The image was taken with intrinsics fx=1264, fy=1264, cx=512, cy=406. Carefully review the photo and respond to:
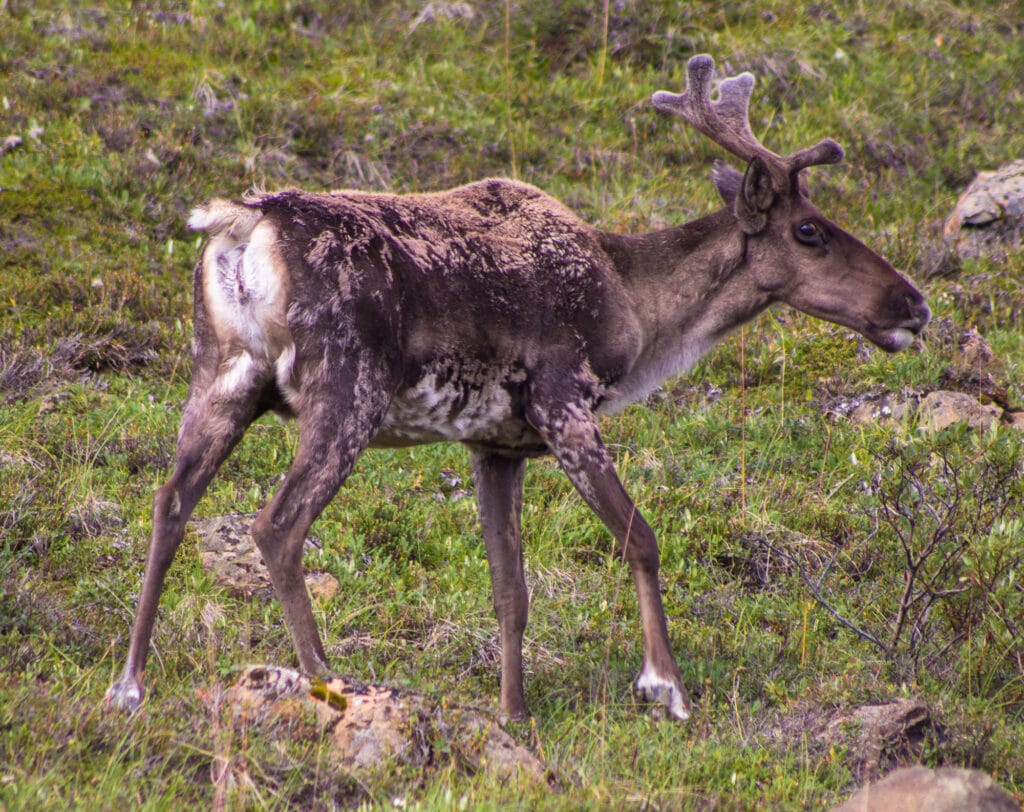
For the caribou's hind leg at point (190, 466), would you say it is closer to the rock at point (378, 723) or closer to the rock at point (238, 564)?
the rock at point (378, 723)

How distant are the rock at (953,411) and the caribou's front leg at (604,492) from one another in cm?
282

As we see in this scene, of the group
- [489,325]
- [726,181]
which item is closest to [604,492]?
[489,325]

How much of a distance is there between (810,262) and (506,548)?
7.08 ft

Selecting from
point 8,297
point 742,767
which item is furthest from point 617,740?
point 8,297

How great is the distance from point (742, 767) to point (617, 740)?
502mm

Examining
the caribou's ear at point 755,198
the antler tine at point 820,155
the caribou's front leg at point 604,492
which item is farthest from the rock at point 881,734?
the antler tine at point 820,155

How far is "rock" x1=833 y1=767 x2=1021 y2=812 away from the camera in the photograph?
11.6 ft

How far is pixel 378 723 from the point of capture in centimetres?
446

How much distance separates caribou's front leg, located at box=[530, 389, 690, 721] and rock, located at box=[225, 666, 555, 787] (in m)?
1.34

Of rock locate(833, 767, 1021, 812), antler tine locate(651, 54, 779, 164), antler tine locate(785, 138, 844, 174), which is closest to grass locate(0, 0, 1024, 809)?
rock locate(833, 767, 1021, 812)

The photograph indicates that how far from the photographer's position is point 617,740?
16.5ft

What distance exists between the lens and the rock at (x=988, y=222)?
34.1 ft

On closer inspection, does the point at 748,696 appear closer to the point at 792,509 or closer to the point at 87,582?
the point at 792,509

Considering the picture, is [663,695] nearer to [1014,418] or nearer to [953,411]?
[953,411]
